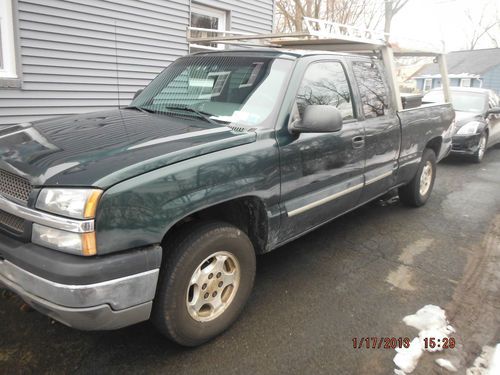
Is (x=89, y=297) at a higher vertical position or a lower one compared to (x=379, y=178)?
lower

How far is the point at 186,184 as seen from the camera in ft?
7.52

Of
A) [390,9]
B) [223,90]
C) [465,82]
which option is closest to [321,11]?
[390,9]

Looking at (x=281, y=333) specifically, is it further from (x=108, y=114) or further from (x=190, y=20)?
(x=190, y=20)

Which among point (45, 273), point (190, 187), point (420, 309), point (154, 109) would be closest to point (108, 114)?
point (154, 109)

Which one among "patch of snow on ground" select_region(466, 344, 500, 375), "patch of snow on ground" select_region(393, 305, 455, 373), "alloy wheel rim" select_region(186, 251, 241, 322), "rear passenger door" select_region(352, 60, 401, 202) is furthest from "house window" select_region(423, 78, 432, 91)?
"alloy wheel rim" select_region(186, 251, 241, 322)

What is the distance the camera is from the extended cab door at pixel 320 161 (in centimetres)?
304

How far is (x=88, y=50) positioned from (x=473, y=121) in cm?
772

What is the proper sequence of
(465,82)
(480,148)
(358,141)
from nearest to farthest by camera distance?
(358,141), (480,148), (465,82)

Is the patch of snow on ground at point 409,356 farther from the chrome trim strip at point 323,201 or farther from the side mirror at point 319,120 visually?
the side mirror at point 319,120

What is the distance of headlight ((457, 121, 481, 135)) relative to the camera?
8666 mm

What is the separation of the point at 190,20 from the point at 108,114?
553 centimetres

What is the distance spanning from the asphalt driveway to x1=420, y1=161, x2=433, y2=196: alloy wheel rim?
73 cm

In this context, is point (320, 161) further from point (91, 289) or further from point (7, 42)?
point (7, 42)

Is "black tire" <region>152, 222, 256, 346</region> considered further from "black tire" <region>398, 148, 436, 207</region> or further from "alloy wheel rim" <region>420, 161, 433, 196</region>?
"alloy wheel rim" <region>420, 161, 433, 196</region>
